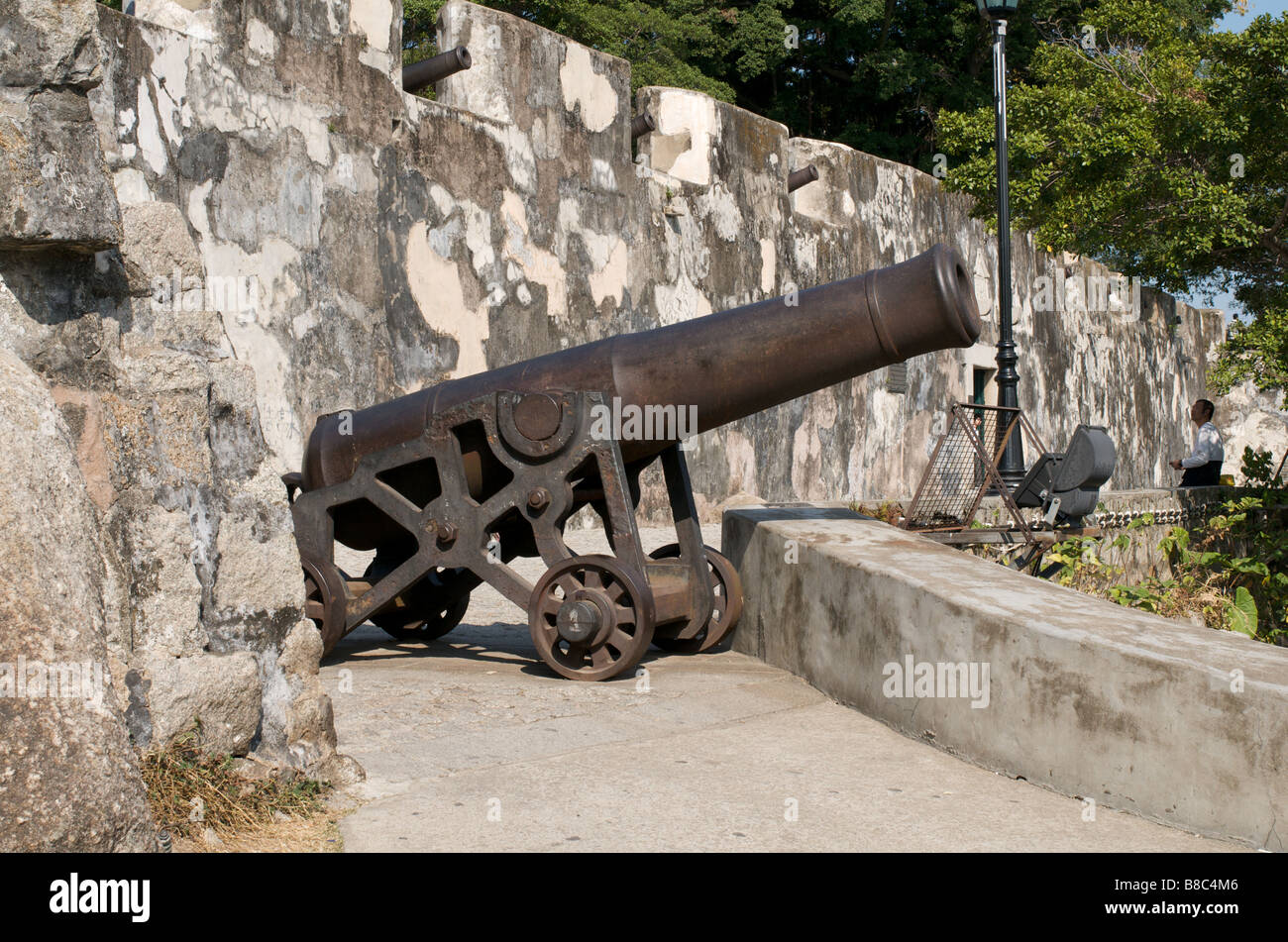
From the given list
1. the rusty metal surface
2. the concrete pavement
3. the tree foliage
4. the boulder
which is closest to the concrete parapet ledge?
the concrete pavement

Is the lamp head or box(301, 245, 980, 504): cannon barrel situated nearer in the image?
box(301, 245, 980, 504): cannon barrel

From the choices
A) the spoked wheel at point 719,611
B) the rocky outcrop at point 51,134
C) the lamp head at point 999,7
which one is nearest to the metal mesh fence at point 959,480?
the lamp head at point 999,7

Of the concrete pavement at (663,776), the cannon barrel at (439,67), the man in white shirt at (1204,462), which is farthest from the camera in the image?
the man in white shirt at (1204,462)

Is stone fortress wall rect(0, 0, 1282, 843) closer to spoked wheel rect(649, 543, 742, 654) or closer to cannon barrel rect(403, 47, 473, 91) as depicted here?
cannon barrel rect(403, 47, 473, 91)

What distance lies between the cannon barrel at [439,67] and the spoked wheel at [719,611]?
213 inches

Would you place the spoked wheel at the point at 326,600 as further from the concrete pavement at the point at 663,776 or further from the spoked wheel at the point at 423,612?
the spoked wheel at the point at 423,612

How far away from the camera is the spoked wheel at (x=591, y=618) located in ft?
15.2

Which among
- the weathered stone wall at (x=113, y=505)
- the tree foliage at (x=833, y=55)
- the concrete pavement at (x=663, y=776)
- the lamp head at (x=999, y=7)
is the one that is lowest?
the concrete pavement at (x=663, y=776)

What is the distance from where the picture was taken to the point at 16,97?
276 centimetres

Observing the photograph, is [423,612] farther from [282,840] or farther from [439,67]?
[439,67]

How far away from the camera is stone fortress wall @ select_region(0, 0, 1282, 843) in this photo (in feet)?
9.21

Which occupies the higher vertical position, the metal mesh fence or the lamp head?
the lamp head

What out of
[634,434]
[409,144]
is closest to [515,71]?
[409,144]

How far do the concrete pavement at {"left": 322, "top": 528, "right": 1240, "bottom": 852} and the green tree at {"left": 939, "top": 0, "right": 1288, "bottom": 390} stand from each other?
27.0 feet
